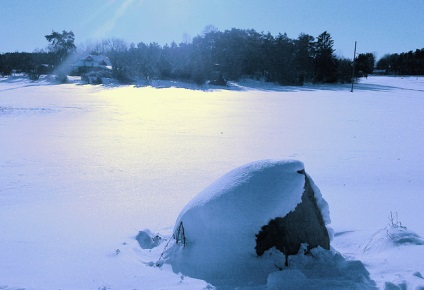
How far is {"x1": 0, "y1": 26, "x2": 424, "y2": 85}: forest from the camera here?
32219 mm

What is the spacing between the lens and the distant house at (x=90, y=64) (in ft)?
129

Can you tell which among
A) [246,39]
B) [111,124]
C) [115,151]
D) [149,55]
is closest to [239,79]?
[246,39]

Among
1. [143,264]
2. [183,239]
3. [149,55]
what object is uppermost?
[149,55]

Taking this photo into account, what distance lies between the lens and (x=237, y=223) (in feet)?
9.98

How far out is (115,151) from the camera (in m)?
8.15

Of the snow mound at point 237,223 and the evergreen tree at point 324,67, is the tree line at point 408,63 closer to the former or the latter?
the evergreen tree at point 324,67

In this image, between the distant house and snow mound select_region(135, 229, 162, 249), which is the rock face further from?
the distant house

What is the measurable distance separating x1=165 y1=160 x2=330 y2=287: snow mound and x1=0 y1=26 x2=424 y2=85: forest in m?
28.0

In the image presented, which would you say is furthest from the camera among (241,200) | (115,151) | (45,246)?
(115,151)

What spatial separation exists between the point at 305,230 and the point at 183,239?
1.10 metres

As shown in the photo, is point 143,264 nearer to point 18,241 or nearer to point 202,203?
point 202,203

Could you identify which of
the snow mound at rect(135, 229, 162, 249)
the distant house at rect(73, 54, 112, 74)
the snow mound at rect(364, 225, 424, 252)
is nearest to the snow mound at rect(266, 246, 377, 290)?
the snow mound at rect(364, 225, 424, 252)

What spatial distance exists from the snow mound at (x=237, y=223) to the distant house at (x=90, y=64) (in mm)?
38756

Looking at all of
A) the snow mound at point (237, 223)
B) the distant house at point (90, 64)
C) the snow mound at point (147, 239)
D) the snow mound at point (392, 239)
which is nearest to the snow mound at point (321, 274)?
the snow mound at point (237, 223)
